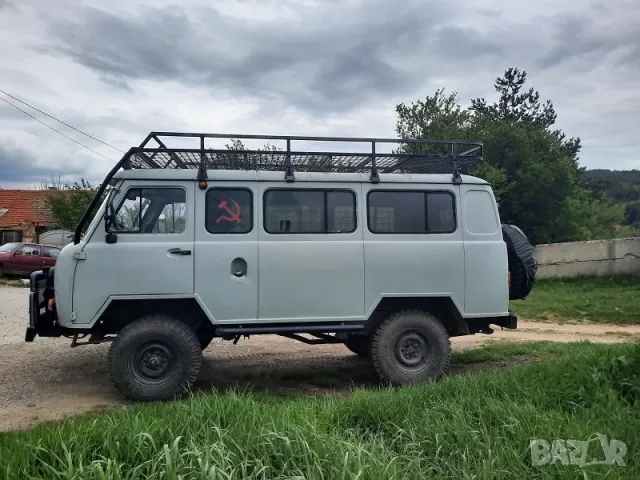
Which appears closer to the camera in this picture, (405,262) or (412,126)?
(405,262)

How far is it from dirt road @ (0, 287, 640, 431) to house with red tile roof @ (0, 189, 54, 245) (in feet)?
65.3

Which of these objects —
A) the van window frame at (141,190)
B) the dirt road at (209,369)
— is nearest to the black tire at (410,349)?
the dirt road at (209,369)

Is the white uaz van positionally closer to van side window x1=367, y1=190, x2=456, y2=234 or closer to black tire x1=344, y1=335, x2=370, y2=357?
van side window x1=367, y1=190, x2=456, y2=234

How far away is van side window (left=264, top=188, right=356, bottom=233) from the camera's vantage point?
600 cm

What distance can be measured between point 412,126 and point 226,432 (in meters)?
26.0

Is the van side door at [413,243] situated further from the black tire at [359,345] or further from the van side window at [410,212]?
the black tire at [359,345]

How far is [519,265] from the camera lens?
6.55 meters

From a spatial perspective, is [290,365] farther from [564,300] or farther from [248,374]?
[564,300]

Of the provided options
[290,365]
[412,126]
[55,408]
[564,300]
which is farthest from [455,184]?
[412,126]

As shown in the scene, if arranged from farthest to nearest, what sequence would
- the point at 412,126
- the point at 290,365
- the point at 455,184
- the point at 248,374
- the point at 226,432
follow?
the point at 412,126, the point at 290,365, the point at 248,374, the point at 455,184, the point at 226,432

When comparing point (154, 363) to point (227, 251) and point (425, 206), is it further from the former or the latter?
point (425, 206)

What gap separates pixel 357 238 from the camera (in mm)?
6098

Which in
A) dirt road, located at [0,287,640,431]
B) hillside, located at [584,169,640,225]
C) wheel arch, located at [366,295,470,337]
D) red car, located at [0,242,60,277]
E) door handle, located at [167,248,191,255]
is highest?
hillside, located at [584,169,640,225]

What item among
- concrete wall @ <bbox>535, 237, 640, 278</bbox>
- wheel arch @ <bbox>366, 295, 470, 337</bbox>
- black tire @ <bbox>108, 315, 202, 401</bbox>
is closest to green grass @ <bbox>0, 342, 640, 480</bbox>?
black tire @ <bbox>108, 315, 202, 401</bbox>
